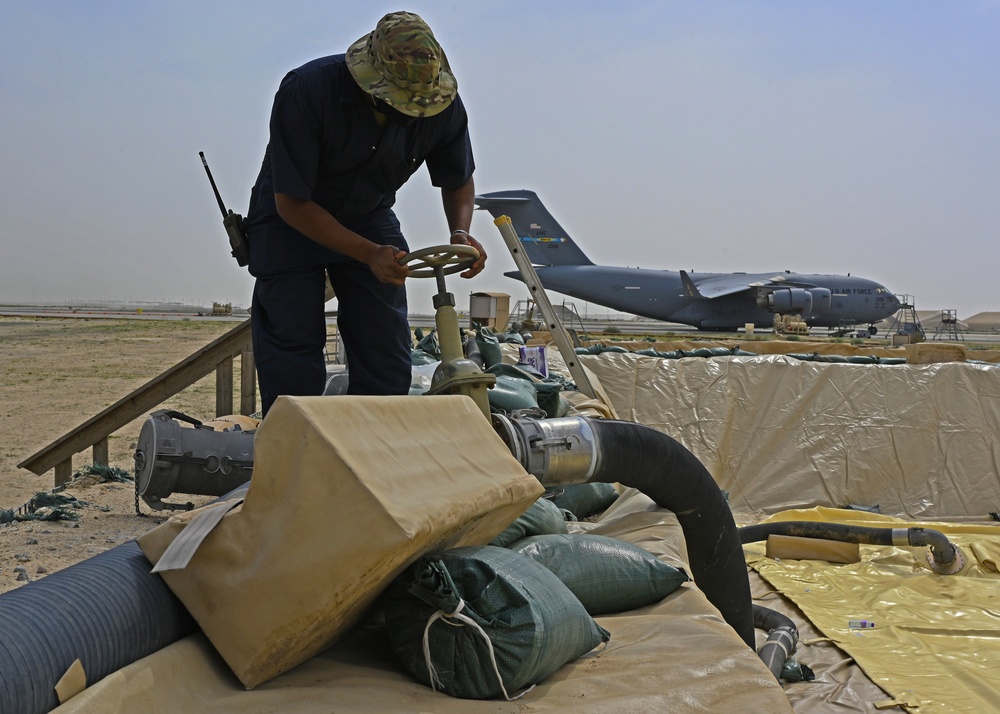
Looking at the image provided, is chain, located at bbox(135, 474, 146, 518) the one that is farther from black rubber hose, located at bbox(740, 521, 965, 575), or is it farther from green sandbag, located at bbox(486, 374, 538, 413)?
black rubber hose, located at bbox(740, 521, 965, 575)

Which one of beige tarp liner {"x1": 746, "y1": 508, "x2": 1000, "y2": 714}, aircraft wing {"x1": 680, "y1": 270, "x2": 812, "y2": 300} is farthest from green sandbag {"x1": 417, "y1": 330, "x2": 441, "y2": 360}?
aircraft wing {"x1": 680, "y1": 270, "x2": 812, "y2": 300}

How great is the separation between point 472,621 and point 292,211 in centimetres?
134

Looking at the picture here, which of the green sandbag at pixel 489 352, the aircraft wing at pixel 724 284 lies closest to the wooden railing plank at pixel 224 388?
the green sandbag at pixel 489 352

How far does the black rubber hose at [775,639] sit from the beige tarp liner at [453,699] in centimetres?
153

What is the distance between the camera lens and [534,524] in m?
2.23

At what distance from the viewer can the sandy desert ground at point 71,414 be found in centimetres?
257

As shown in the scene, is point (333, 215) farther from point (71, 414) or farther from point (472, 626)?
point (71, 414)

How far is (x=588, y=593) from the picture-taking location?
1.99 meters

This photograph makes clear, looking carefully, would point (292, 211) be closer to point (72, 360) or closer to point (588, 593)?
point (588, 593)

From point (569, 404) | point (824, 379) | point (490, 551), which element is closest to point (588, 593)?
point (490, 551)

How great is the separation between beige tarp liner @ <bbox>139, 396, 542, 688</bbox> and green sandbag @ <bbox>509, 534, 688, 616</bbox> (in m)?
0.60

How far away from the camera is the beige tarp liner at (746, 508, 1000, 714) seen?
3.34 m

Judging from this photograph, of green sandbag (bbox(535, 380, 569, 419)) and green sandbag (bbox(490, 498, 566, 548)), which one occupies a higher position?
green sandbag (bbox(535, 380, 569, 419))

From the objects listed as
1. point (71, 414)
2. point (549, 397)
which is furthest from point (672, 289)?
point (549, 397)
